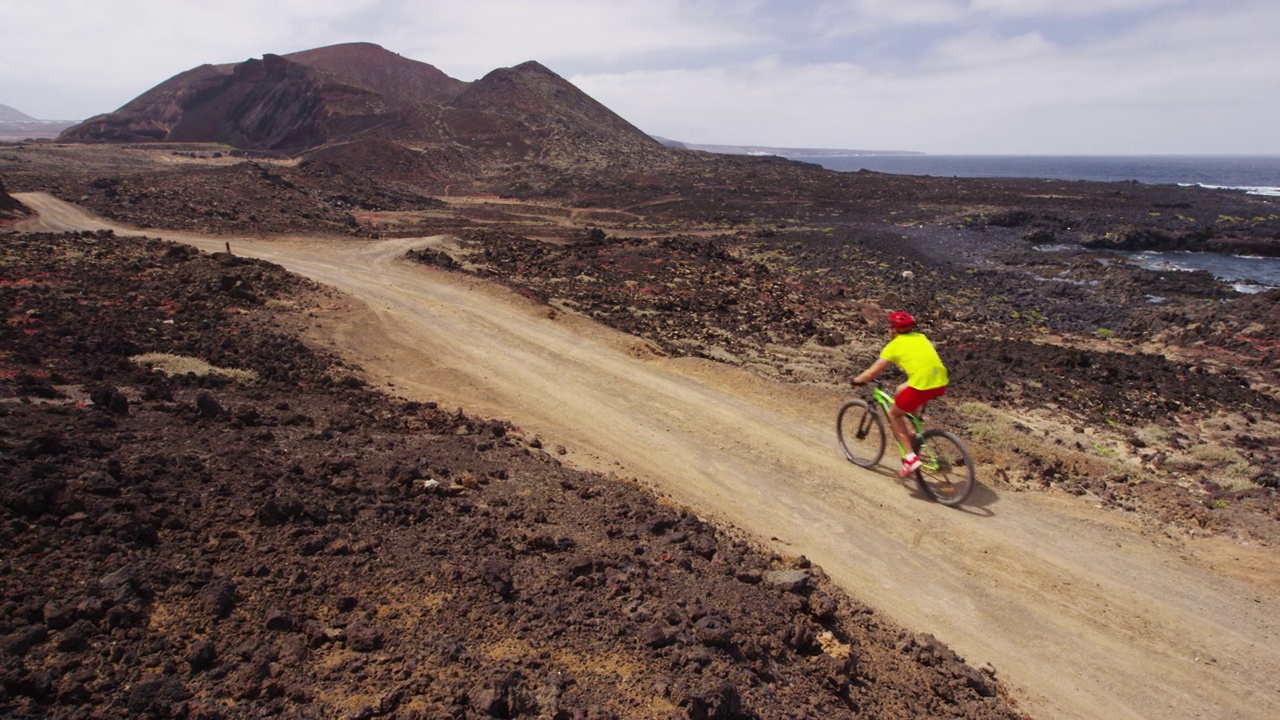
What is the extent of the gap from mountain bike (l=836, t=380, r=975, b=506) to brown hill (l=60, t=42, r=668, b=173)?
7026 cm

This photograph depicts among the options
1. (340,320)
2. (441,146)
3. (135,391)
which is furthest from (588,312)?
(441,146)

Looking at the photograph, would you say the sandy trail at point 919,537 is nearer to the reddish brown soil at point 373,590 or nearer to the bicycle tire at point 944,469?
the bicycle tire at point 944,469

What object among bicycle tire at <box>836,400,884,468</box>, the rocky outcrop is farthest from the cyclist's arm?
the rocky outcrop

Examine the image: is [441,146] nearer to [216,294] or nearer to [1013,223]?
[1013,223]

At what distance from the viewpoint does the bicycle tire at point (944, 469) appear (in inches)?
338

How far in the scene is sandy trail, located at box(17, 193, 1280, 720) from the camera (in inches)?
238

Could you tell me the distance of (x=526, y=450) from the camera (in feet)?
30.3

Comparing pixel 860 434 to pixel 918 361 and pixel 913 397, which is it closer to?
pixel 913 397

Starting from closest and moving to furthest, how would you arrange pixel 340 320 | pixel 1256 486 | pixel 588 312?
pixel 1256 486 < pixel 340 320 < pixel 588 312

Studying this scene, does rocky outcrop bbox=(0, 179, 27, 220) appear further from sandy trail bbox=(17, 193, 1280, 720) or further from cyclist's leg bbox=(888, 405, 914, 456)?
cyclist's leg bbox=(888, 405, 914, 456)

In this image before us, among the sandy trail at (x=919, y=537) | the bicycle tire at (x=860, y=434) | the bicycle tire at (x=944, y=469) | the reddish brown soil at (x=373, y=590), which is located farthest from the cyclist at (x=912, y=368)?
the reddish brown soil at (x=373, y=590)

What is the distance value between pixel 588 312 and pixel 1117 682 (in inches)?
599

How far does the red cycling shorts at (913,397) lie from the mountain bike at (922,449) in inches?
10.1

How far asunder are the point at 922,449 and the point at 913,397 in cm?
80
